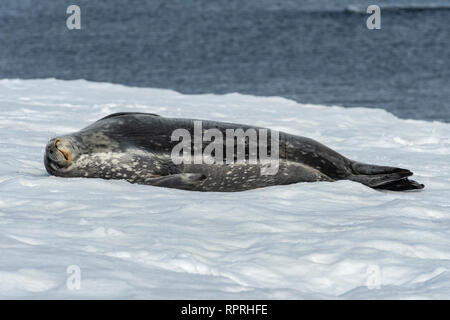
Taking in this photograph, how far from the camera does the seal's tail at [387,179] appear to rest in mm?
6781

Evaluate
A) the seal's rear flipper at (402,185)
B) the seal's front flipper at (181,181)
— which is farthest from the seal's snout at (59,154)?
the seal's rear flipper at (402,185)

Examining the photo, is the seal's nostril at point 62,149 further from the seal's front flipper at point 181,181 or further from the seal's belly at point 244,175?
the seal's belly at point 244,175

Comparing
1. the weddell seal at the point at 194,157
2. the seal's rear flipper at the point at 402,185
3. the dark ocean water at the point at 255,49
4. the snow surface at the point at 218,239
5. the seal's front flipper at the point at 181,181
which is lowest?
the snow surface at the point at 218,239

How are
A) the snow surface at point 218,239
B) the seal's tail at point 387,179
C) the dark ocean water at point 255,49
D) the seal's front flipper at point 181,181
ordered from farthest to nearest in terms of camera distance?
1. the dark ocean water at point 255,49
2. the seal's tail at point 387,179
3. the seal's front flipper at point 181,181
4. the snow surface at point 218,239

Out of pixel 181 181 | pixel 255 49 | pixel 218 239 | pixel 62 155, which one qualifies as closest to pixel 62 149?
pixel 62 155

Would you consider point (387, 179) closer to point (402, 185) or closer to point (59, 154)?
point (402, 185)

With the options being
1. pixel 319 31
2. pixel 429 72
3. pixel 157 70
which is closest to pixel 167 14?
pixel 319 31

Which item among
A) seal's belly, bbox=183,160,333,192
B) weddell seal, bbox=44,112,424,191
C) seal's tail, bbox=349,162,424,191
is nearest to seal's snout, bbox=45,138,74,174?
weddell seal, bbox=44,112,424,191

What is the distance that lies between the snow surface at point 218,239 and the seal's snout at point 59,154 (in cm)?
11

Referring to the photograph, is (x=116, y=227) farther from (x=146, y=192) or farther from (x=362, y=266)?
(x=362, y=266)

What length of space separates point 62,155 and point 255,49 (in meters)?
35.1

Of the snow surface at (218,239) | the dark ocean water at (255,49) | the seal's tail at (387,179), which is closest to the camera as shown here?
the snow surface at (218,239)

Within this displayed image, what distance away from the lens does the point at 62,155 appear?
637 centimetres

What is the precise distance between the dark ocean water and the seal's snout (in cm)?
1694
